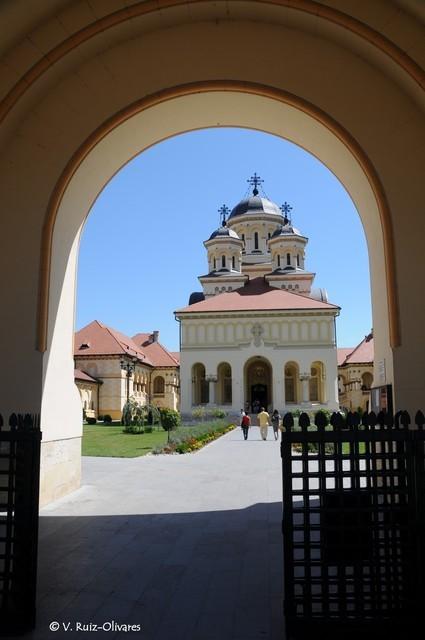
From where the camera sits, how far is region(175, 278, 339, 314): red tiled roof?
5006cm

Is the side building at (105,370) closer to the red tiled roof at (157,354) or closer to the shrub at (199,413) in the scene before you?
the red tiled roof at (157,354)

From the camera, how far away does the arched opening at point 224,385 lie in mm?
52969

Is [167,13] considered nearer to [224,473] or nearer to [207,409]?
[224,473]

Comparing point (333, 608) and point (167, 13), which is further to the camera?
point (167, 13)

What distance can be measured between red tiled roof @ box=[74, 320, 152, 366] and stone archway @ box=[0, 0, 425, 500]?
150 feet

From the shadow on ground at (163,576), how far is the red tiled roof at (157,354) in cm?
6124

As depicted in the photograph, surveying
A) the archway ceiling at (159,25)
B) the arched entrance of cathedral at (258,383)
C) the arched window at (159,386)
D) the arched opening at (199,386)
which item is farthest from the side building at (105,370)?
the archway ceiling at (159,25)

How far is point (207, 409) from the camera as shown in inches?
1940

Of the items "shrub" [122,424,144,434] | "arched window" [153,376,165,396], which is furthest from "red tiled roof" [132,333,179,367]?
"shrub" [122,424,144,434]

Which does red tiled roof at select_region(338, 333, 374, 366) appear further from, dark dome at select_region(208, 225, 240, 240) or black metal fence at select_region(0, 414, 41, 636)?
black metal fence at select_region(0, 414, 41, 636)

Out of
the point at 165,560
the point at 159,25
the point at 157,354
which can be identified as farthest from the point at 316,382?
the point at 165,560

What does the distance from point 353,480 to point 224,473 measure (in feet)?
34.0

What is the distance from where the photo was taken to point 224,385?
54.1 meters

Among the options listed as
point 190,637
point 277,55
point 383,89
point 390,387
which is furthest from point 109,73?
point 190,637
